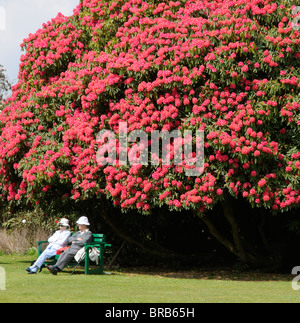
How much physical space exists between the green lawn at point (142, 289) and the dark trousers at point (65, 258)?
8.6 inches

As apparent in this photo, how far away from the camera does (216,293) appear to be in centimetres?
1015

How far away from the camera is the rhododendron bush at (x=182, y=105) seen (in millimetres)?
12156

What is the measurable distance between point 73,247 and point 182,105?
381 centimetres

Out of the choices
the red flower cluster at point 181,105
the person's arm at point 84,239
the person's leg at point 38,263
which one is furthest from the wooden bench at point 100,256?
the red flower cluster at point 181,105

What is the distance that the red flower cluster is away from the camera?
12.2m

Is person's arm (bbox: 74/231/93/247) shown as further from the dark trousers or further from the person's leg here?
the person's leg

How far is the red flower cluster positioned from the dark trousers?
1.44 meters

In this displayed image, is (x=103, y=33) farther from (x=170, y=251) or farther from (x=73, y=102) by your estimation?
(x=170, y=251)

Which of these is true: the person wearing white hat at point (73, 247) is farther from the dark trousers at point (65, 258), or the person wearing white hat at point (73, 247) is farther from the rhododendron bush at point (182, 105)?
the rhododendron bush at point (182, 105)

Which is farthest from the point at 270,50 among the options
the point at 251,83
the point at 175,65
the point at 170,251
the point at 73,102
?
the point at 170,251

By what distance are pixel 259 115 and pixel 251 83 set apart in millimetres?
919

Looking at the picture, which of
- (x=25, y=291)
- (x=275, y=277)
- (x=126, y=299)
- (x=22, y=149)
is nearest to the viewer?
(x=126, y=299)

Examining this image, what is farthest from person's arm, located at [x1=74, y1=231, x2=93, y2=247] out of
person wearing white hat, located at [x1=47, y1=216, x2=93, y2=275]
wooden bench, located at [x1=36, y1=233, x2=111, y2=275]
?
wooden bench, located at [x1=36, y1=233, x2=111, y2=275]

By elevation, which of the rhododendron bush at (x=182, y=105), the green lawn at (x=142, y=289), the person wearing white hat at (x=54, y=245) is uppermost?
the rhododendron bush at (x=182, y=105)
